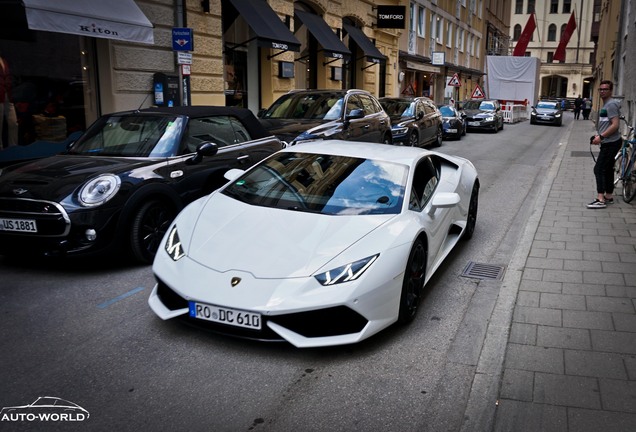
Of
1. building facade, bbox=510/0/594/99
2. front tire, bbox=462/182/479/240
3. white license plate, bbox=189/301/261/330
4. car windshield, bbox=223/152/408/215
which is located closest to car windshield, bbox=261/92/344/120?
front tire, bbox=462/182/479/240

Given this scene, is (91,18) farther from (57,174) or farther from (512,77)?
(512,77)

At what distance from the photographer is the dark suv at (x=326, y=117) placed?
34.8ft

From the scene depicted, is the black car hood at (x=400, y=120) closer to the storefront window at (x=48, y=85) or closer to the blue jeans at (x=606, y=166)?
the blue jeans at (x=606, y=166)

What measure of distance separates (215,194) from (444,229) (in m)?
2.12

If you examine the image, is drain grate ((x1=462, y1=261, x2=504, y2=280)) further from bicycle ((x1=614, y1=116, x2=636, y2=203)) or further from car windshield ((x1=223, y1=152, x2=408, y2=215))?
bicycle ((x1=614, y1=116, x2=636, y2=203))

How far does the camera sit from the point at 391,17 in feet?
82.4

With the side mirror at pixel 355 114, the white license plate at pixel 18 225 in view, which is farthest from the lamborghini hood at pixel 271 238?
the side mirror at pixel 355 114

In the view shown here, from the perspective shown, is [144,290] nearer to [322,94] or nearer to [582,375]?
[582,375]

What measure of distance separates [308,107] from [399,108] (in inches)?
228

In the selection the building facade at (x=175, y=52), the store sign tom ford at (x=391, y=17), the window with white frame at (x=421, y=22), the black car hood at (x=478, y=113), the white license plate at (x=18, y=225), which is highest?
the window with white frame at (x=421, y=22)

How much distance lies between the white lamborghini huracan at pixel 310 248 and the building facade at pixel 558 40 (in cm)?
8593

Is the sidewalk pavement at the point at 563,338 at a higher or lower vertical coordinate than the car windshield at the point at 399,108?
lower

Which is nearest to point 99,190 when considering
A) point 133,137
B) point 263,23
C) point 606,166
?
point 133,137

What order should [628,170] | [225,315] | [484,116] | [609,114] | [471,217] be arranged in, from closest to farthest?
1. [225,315]
2. [471,217]
3. [609,114]
4. [628,170]
5. [484,116]
